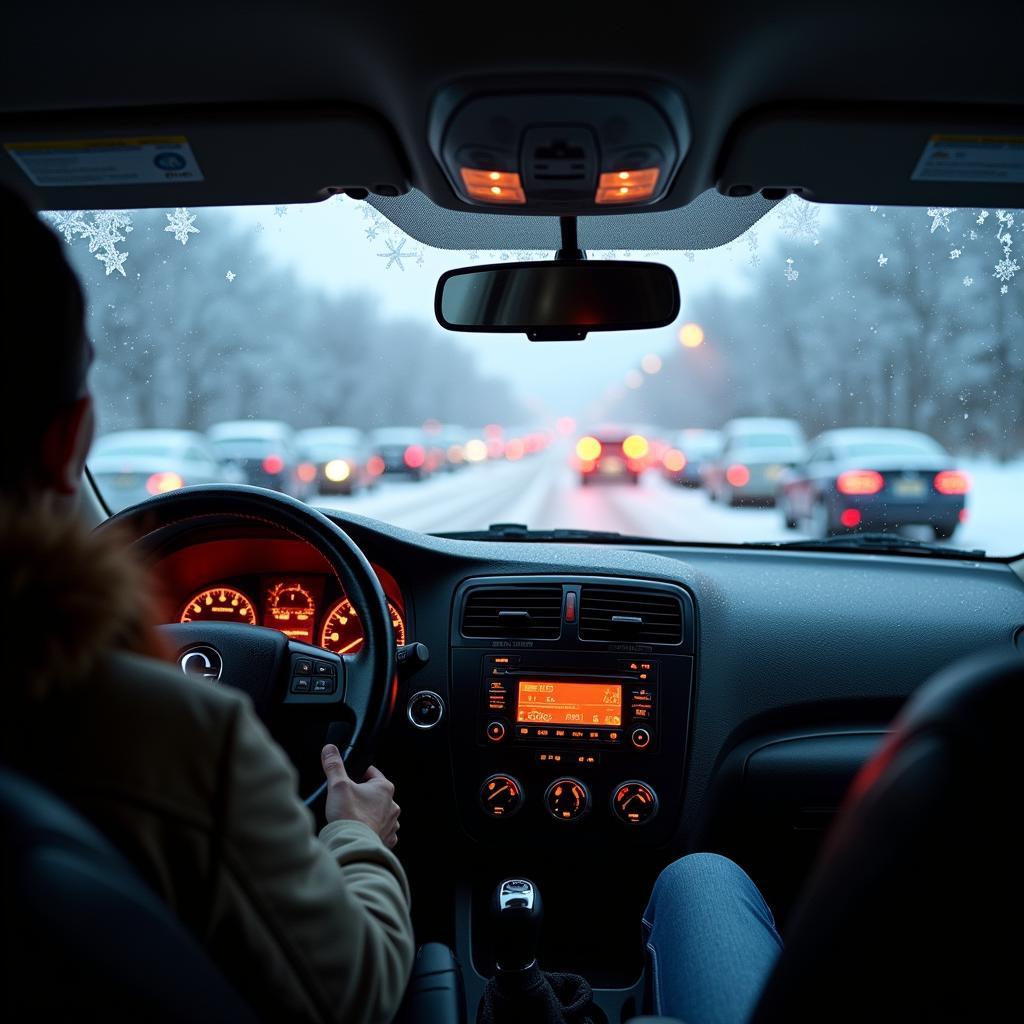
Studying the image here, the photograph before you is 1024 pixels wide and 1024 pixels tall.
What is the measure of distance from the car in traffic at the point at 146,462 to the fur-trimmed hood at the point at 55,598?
2.70m

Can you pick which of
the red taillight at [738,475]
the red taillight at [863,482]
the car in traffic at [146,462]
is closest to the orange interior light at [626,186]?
the car in traffic at [146,462]

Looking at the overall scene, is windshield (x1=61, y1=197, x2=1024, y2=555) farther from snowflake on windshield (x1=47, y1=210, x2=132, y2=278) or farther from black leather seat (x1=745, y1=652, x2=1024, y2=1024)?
black leather seat (x1=745, y1=652, x2=1024, y2=1024)

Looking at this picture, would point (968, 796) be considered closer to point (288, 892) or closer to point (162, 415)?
point (288, 892)

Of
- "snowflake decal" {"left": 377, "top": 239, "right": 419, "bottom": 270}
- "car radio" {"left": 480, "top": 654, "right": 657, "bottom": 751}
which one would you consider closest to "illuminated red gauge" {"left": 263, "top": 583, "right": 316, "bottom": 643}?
"car radio" {"left": 480, "top": 654, "right": 657, "bottom": 751}

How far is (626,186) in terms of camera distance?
304cm

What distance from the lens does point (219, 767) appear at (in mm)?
1255

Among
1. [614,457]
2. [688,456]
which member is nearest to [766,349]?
[688,456]

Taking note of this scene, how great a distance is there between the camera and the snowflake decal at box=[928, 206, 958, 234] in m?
3.67

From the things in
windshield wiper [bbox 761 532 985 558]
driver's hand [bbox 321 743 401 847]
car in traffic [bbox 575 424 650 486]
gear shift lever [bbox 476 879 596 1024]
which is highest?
car in traffic [bbox 575 424 650 486]

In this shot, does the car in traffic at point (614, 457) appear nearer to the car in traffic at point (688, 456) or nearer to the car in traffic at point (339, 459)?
the car in traffic at point (688, 456)

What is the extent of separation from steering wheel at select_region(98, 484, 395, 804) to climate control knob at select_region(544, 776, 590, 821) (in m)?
1.13

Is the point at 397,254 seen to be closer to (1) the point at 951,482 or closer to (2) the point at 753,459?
(1) the point at 951,482

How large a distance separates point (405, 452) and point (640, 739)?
7.64 meters

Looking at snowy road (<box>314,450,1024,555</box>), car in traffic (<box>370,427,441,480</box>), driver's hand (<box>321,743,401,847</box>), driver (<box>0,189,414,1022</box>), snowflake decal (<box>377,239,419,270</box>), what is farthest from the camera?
car in traffic (<box>370,427,441,480</box>)
